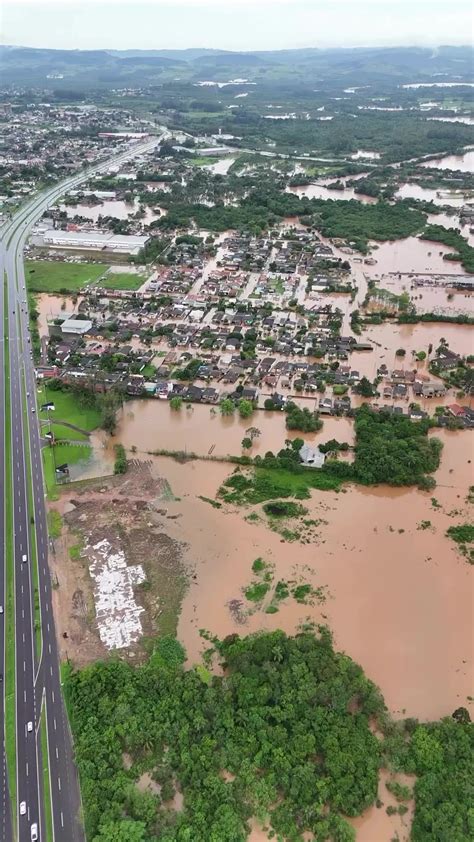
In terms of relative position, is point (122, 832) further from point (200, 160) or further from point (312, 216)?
point (200, 160)

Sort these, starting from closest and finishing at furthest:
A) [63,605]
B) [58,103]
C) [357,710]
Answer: [357,710] < [63,605] < [58,103]

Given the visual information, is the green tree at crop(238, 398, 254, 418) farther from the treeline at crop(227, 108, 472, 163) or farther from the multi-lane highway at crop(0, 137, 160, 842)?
the treeline at crop(227, 108, 472, 163)

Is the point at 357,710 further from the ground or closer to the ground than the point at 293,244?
closer to the ground

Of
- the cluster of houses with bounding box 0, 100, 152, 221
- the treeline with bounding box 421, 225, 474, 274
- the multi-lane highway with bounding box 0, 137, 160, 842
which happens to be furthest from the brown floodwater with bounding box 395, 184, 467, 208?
the multi-lane highway with bounding box 0, 137, 160, 842

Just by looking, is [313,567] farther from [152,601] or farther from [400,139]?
[400,139]

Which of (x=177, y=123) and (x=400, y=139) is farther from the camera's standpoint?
(x=177, y=123)

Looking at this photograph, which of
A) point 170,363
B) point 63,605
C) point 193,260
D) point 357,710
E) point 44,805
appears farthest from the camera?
point 193,260

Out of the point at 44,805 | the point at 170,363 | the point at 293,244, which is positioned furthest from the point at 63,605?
the point at 293,244
